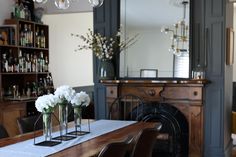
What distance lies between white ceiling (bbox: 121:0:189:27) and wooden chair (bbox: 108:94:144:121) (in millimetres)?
1124

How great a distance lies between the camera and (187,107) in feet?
16.1

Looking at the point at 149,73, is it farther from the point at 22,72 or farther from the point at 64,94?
the point at 64,94

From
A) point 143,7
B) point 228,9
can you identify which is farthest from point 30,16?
point 228,9

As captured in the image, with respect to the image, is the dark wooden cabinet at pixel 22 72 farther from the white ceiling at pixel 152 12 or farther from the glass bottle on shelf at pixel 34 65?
the white ceiling at pixel 152 12

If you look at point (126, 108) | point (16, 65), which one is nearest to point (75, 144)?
point (126, 108)

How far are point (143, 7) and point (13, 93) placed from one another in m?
2.43

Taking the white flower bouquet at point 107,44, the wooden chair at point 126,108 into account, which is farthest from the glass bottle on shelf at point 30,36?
the wooden chair at point 126,108

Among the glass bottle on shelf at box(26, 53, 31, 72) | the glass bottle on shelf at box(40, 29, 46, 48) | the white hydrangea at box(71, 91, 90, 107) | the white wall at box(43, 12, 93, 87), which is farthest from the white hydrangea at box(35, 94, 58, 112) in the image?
the white wall at box(43, 12, 93, 87)

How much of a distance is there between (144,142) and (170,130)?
2.75m

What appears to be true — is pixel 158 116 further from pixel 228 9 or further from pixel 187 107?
pixel 228 9

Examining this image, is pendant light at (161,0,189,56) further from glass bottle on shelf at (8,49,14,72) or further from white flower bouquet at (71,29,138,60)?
glass bottle on shelf at (8,49,14,72)

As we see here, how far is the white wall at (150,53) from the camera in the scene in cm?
514

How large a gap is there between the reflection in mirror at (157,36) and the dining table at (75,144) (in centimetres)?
193

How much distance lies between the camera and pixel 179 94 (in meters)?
4.92
